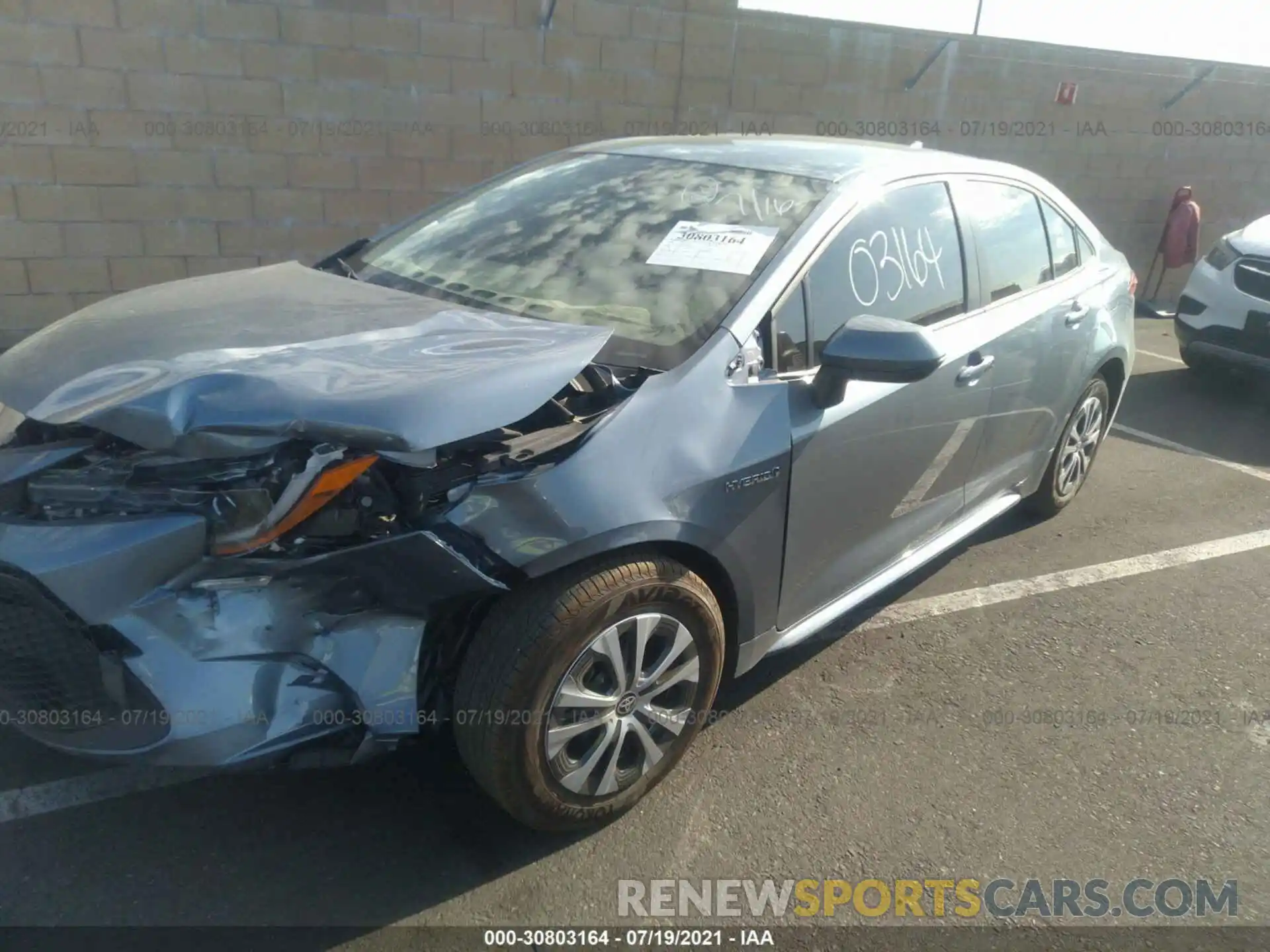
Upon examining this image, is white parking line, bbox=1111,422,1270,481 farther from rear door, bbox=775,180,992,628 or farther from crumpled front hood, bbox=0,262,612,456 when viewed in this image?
crumpled front hood, bbox=0,262,612,456

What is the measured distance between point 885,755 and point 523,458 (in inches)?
61.3

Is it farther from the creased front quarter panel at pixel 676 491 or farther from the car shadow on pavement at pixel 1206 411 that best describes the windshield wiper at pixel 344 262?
the car shadow on pavement at pixel 1206 411

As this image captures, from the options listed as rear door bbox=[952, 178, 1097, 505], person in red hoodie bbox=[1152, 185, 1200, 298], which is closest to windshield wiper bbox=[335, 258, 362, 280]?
rear door bbox=[952, 178, 1097, 505]

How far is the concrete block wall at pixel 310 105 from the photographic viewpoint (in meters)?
6.18

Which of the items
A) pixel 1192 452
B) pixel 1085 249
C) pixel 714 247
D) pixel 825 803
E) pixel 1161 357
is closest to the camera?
pixel 825 803

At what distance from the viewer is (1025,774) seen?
2.87 metres

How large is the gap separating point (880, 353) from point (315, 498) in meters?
1.49

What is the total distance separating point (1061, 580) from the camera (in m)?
4.11

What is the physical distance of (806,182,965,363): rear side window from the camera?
2.82 m

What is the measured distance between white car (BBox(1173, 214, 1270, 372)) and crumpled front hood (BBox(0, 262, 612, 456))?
634 cm

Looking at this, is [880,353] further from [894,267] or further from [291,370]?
[291,370]

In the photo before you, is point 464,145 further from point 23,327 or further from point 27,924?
point 27,924

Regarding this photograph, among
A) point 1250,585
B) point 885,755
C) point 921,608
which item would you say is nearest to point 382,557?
point 885,755

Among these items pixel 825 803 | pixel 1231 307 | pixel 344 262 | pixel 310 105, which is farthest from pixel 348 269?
pixel 1231 307
